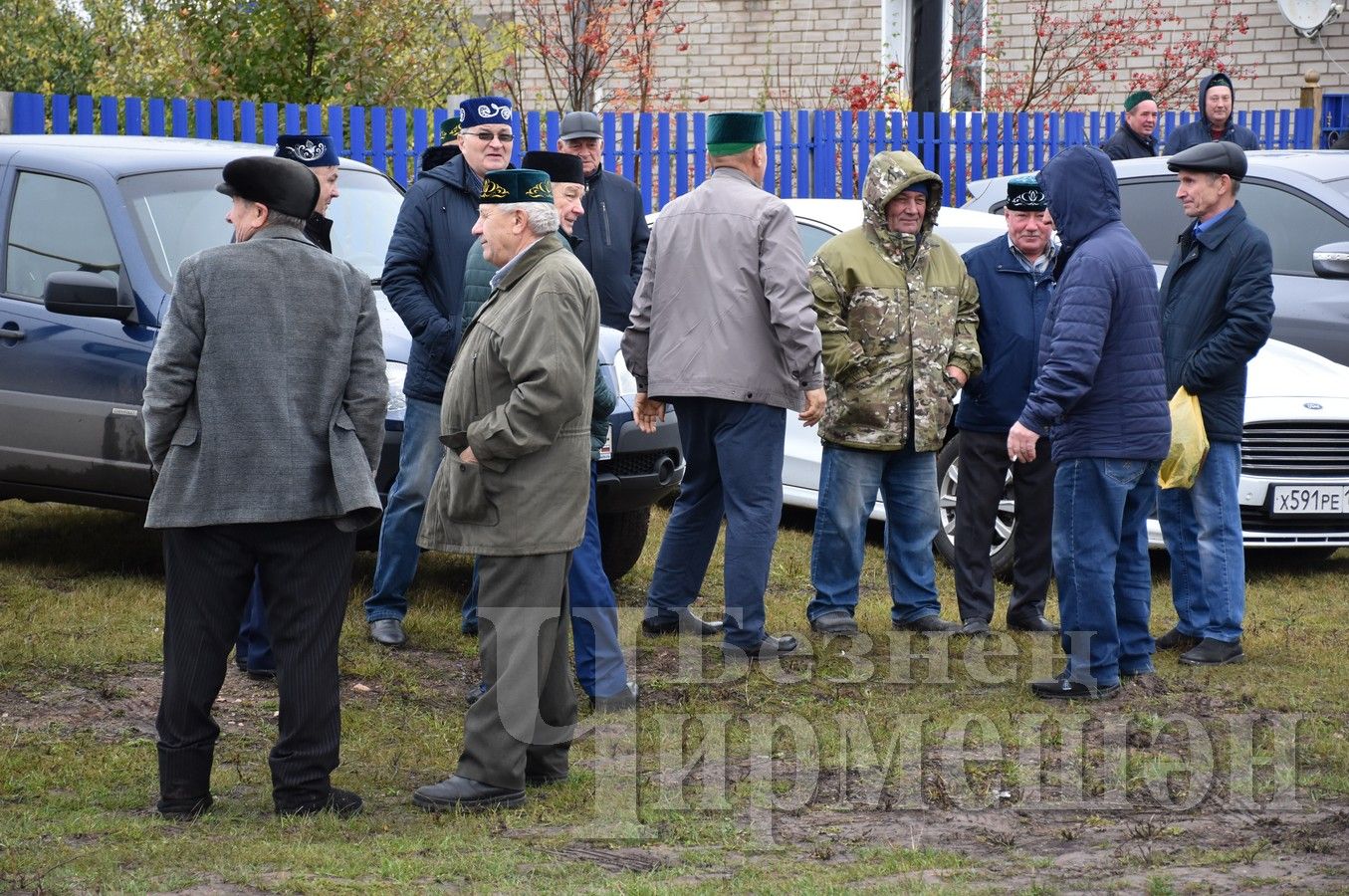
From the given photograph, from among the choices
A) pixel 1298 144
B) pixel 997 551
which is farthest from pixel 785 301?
pixel 1298 144

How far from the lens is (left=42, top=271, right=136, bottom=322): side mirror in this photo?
6789 millimetres

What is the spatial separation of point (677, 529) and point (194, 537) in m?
2.51

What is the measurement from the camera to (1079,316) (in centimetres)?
575

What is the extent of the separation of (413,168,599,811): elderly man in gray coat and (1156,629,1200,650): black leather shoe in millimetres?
3011

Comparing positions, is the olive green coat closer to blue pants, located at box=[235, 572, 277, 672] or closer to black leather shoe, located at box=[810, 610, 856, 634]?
blue pants, located at box=[235, 572, 277, 672]

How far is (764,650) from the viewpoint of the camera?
6.48m

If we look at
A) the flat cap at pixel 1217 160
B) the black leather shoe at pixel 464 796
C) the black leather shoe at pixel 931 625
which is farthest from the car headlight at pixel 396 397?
the flat cap at pixel 1217 160

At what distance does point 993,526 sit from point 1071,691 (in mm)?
1301

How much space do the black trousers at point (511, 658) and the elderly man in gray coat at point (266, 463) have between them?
363mm

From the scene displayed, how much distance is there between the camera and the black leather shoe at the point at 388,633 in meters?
6.58

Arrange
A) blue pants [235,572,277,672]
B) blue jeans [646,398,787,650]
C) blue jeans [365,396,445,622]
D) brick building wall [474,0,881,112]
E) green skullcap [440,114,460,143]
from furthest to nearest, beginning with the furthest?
brick building wall [474,0,881,112], green skullcap [440,114,460,143], blue jeans [365,396,445,622], blue jeans [646,398,787,650], blue pants [235,572,277,672]

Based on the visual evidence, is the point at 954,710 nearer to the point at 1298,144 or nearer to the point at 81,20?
the point at 1298,144

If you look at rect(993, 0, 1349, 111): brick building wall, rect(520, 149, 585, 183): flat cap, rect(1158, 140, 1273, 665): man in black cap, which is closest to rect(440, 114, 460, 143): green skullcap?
rect(520, 149, 585, 183): flat cap

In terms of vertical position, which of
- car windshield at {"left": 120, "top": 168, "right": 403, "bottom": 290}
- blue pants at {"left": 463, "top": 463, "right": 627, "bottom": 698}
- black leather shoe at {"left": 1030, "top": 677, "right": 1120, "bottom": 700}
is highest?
car windshield at {"left": 120, "top": 168, "right": 403, "bottom": 290}
